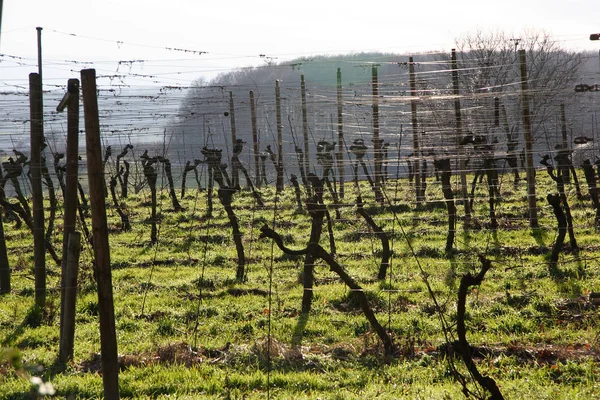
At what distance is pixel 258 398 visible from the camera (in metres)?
5.08

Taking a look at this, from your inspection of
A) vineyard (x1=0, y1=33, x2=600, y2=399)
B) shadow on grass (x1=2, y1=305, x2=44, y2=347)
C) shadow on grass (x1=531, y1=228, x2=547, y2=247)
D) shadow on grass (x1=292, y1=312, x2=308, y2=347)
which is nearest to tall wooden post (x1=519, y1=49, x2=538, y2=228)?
vineyard (x1=0, y1=33, x2=600, y2=399)

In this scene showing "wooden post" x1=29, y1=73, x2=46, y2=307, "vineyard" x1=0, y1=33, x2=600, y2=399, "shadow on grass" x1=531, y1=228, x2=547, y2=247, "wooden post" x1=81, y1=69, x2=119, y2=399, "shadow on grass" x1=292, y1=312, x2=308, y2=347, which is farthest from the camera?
"shadow on grass" x1=531, y1=228, x2=547, y2=247

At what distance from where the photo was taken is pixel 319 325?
278 inches

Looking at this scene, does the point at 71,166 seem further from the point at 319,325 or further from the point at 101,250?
the point at 319,325

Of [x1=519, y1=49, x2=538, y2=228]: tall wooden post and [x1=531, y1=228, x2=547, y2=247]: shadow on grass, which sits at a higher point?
[x1=519, y1=49, x2=538, y2=228]: tall wooden post

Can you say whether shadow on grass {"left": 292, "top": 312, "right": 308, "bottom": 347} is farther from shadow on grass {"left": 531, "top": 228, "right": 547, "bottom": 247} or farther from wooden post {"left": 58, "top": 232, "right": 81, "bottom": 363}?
shadow on grass {"left": 531, "top": 228, "right": 547, "bottom": 247}

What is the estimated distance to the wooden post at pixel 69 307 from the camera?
603 centimetres

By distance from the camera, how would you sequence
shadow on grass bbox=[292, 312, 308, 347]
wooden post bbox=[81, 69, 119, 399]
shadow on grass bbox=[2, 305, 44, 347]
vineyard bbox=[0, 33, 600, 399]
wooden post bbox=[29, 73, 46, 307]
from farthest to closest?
wooden post bbox=[29, 73, 46, 307] < shadow on grass bbox=[2, 305, 44, 347] < shadow on grass bbox=[292, 312, 308, 347] < vineyard bbox=[0, 33, 600, 399] < wooden post bbox=[81, 69, 119, 399]

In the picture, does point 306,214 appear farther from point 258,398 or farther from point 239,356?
point 258,398

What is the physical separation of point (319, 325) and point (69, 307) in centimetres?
248

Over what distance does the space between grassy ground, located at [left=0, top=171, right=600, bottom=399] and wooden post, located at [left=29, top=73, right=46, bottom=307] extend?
248 millimetres

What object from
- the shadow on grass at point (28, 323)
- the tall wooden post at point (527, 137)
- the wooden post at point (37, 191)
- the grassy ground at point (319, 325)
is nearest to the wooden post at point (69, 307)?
the grassy ground at point (319, 325)

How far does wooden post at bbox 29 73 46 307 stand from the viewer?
326 inches

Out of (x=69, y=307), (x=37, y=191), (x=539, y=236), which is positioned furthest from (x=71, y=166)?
(x=539, y=236)
